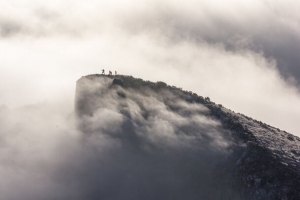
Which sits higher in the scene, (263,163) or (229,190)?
(263,163)

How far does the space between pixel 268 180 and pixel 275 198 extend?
9.50 meters

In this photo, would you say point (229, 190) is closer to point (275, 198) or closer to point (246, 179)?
point (246, 179)

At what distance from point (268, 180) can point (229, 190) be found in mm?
18442

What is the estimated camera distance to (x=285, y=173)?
190m

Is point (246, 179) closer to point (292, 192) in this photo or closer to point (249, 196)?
point (249, 196)

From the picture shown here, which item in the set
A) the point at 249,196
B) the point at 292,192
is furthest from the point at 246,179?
the point at 292,192

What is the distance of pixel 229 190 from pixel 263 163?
1841 cm

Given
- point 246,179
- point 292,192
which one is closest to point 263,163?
point 246,179

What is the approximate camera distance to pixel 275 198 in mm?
180750

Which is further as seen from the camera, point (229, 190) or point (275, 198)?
point (229, 190)

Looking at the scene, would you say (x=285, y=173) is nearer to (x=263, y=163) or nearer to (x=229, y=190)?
(x=263, y=163)

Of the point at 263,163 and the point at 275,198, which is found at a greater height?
the point at 263,163

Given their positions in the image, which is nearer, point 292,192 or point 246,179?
point 292,192

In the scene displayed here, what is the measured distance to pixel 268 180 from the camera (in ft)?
618
